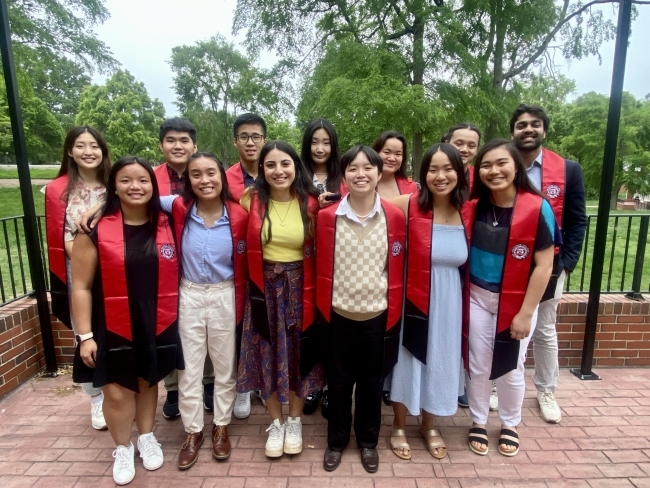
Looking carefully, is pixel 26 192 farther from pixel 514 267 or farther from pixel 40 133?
pixel 40 133

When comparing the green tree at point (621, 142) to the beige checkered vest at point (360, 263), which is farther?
the green tree at point (621, 142)

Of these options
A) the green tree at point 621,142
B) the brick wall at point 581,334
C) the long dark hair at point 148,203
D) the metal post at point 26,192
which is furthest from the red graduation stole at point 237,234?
the green tree at point 621,142

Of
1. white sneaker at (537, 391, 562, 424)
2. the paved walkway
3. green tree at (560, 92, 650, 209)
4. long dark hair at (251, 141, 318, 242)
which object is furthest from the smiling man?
green tree at (560, 92, 650, 209)

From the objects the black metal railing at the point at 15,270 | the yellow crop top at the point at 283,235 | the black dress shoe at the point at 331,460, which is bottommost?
the black dress shoe at the point at 331,460

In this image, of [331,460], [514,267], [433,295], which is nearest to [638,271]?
[514,267]

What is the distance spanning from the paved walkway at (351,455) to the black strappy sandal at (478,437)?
0.04 metres

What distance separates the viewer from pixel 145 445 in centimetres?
256

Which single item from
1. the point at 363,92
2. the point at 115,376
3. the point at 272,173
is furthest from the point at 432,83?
the point at 115,376

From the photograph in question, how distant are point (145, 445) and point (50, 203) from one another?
174 cm

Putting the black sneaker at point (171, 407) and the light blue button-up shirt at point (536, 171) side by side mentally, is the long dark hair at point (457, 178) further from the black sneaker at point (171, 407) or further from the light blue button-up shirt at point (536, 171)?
the black sneaker at point (171, 407)

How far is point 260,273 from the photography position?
2.49 m

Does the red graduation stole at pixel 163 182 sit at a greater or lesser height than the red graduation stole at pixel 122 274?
greater

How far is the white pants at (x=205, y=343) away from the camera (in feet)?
8.19

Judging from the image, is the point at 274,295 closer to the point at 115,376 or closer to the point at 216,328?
the point at 216,328
